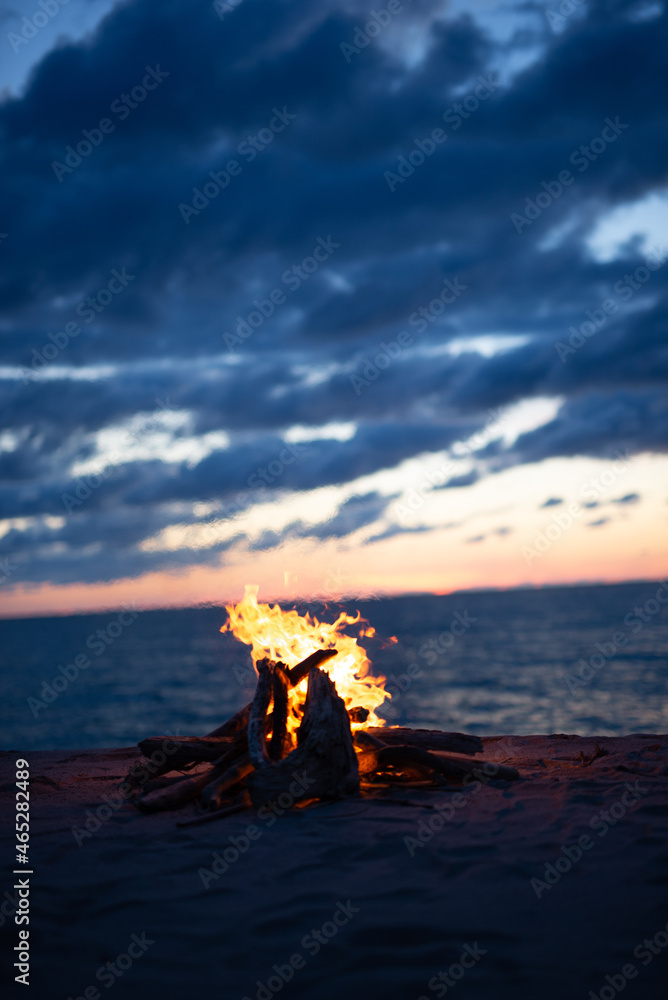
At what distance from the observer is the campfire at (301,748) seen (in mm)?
7398

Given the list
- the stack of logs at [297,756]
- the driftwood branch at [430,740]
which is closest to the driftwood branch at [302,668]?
the stack of logs at [297,756]

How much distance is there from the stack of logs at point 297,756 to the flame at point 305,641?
23.9 inches

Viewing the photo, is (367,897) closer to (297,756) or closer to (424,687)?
(297,756)

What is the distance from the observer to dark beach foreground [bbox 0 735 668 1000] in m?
4.22

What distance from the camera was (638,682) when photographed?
36.6 m

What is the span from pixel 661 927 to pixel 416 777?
12.7 ft

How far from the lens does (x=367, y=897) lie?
5172 mm

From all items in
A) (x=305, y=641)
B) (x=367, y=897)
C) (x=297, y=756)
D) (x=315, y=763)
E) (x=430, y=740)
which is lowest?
(x=367, y=897)

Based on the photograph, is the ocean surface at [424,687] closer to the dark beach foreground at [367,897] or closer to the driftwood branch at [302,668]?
the driftwood branch at [302,668]

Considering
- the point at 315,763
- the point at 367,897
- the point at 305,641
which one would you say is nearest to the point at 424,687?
the point at 305,641

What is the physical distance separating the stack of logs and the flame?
23.9 inches

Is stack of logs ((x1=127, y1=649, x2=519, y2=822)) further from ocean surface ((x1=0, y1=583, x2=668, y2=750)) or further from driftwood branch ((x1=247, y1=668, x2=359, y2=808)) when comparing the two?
ocean surface ((x1=0, y1=583, x2=668, y2=750))

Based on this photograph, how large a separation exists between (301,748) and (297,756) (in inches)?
3.9

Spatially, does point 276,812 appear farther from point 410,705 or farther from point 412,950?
point 410,705
